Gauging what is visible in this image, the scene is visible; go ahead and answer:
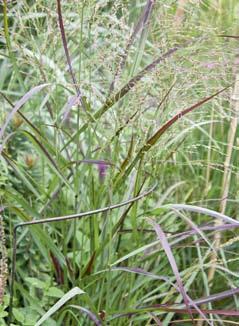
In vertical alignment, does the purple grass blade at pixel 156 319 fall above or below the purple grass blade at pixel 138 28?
below

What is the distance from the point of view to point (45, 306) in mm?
1836

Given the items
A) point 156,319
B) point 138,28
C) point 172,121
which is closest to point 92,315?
point 156,319

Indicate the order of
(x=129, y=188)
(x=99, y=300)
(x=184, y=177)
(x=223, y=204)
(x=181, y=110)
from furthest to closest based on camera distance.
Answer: (x=184, y=177)
(x=223, y=204)
(x=129, y=188)
(x=99, y=300)
(x=181, y=110)

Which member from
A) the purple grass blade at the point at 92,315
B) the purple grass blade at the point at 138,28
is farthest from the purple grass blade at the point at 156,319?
the purple grass blade at the point at 138,28

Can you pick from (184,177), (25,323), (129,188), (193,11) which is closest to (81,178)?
(129,188)

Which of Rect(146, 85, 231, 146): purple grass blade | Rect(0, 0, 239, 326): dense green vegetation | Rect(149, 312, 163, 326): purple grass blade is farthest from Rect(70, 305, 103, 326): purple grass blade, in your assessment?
Rect(146, 85, 231, 146): purple grass blade

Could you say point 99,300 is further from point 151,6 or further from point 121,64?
point 151,6

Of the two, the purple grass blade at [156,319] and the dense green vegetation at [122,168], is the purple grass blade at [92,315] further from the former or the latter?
the purple grass blade at [156,319]

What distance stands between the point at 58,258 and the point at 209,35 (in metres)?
0.67

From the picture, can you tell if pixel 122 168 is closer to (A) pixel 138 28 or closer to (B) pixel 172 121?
(B) pixel 172 121

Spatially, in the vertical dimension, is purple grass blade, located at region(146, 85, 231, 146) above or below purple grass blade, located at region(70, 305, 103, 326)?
above

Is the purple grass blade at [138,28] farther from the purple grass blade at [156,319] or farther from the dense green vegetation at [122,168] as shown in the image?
the purple grass blade at [156,319]

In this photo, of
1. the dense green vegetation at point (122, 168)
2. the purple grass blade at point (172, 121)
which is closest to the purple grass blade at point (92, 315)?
the dense green vegetation at point (122, 168)

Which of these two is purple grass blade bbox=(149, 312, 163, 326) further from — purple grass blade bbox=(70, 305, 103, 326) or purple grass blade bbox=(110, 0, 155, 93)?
purple grass blade bbox=(110, 0, 155, 93)
